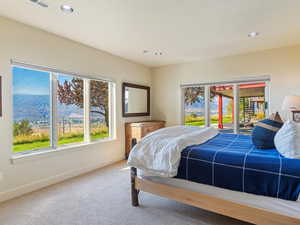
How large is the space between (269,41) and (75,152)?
4108mm

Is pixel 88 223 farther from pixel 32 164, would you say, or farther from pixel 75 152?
pixel 75 152

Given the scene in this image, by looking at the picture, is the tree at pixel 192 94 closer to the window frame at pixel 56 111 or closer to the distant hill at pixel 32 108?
the window frame at pixel 56 111

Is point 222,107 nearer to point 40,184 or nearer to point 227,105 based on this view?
point 227,105

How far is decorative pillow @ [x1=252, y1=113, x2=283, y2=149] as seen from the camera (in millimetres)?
1984

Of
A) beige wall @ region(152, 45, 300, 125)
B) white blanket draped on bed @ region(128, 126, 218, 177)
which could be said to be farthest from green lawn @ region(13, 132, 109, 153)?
beige wall @ region(152, 45, 300, 125)

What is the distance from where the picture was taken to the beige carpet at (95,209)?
6.61 ft

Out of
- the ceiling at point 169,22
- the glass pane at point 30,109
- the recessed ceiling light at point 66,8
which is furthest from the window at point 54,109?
the recessed ceiling light at point 66,8

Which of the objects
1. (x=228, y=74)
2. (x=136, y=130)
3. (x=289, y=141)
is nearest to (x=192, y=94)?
(x=228, y=74)

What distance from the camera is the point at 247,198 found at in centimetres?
166

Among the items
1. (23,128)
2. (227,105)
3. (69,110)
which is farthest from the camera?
(227,105)

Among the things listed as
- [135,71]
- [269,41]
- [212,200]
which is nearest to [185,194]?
[212,200]

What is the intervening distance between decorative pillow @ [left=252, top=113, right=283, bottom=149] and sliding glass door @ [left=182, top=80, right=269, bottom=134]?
2.26m

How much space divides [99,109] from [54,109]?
1009mm

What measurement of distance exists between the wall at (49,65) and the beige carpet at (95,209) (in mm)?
256
